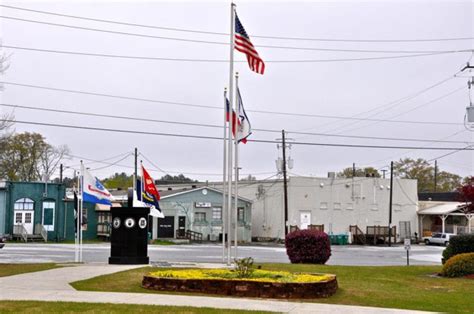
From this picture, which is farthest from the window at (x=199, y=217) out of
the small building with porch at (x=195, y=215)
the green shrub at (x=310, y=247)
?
the green shrub at (x=310, y=247)

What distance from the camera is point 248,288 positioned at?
47.2 feet

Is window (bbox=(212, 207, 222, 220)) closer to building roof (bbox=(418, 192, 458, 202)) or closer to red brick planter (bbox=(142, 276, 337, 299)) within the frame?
building roof (bbox=(418, 192, 458, 202))

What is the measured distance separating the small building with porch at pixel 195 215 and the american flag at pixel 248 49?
130 feet

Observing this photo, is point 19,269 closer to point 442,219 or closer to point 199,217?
point 199,217

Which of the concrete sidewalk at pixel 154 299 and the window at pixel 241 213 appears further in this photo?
the window at pixel 241 213

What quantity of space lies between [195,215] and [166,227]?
3.02 m

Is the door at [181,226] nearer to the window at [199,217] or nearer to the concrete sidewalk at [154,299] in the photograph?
the window at [199,217]

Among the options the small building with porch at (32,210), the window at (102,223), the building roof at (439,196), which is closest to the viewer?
the small building with porch at (32,210)

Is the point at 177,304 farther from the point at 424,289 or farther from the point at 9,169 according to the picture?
the point at 9,169

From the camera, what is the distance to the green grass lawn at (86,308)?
1134 centimetres

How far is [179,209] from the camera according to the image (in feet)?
202

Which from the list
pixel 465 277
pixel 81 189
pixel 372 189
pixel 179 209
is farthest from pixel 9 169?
pixel 465 277

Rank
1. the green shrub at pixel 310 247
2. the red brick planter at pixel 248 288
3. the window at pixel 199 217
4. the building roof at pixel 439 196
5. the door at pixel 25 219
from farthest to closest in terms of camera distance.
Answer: the building roof at pixel 439 196 → the window at pixel 199 217 → the door at pixel 25 219 → the green shrub at pixel 310 247 → the red brick planter at pixel 248 288

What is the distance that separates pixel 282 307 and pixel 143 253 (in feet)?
33.9
